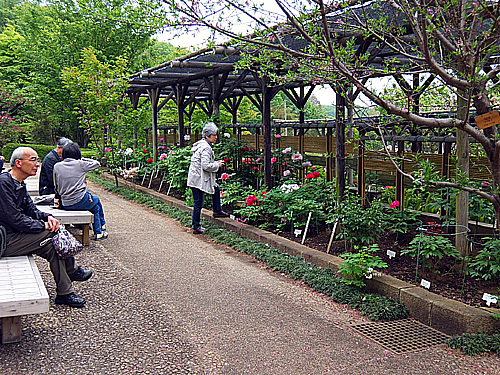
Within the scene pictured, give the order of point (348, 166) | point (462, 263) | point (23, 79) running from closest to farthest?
point (462, 263)
point (348, 166)
point (23, 79)

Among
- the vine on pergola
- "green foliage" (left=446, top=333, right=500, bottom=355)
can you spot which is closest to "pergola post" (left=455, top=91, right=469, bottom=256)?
the vine on pergola

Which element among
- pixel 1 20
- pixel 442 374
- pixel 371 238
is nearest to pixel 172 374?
pixel 442 374

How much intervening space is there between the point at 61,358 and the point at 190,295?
5.26ft

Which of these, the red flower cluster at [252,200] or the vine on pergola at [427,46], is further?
the red flower cluster at [252,200]

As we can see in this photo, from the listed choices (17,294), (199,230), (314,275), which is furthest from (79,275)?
(199,230)

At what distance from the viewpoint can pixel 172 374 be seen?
325 cm

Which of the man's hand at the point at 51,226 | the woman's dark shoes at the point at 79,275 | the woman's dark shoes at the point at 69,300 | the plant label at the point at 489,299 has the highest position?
the man's hand at the point at 51,226

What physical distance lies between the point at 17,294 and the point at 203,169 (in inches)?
180

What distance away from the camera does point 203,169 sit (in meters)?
7.68

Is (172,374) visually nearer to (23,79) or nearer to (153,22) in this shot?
(153,22)

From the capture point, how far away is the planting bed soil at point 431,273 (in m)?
4.29

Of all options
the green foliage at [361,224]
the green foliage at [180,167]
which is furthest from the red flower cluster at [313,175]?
the green foliage at [180,167]

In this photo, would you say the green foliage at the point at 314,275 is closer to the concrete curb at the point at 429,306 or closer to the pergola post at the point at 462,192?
the concrete curb at the point at 429,306

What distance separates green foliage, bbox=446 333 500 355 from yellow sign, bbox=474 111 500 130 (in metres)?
1.62
